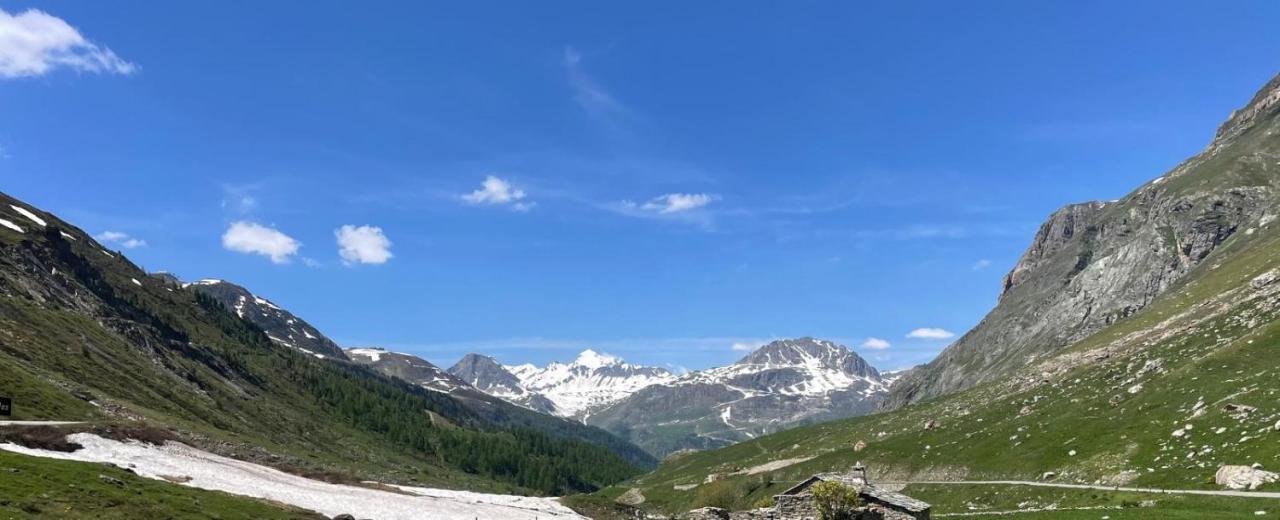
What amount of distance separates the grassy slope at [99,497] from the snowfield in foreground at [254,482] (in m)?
6.44

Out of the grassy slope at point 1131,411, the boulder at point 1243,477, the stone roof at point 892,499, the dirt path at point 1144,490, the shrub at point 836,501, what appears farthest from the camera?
the grassy slope at point 1131,411

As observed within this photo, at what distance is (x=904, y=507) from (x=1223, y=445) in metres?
42.1

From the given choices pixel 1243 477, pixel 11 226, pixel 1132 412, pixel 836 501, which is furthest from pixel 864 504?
pixel 11 226

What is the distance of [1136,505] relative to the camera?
5122 centimetres

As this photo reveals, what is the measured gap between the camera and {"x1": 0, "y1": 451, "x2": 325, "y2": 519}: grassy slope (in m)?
41.8

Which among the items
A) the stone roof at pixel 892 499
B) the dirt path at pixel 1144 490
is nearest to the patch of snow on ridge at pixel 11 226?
the dirt path at pixel 1144 490

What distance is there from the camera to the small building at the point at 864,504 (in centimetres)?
4038

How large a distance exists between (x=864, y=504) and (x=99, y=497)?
4842 cm

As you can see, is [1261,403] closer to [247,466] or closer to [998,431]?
[998,431]

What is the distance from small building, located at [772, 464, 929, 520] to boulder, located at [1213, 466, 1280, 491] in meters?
28.2

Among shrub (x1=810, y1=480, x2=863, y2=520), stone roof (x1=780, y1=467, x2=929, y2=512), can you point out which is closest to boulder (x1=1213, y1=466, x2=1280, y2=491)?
stone roof (x1=780, y1=467, x2=929, y2=512)

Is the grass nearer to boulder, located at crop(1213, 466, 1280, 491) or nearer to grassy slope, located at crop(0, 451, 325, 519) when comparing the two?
boulder, located at crop(1213, 466, 1280, 491)

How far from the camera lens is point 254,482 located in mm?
73062

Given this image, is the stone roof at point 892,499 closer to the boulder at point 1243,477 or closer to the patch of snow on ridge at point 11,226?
the boulder at point 1243,477
